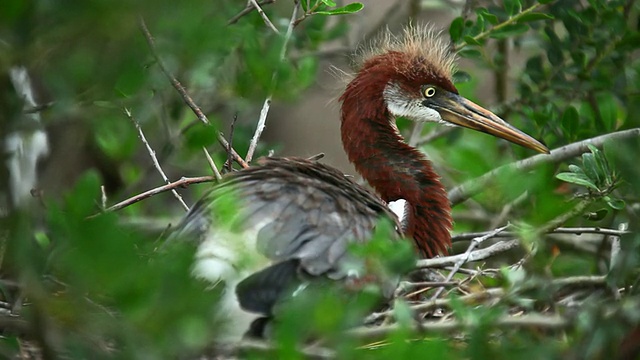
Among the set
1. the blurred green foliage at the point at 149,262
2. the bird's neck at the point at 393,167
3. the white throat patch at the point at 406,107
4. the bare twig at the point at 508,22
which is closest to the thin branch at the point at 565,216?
the blurred green foliage at the point at 149,262

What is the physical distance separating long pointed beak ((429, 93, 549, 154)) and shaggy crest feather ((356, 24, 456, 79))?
0.40ft

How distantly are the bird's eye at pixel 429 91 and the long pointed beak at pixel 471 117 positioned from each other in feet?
0.14

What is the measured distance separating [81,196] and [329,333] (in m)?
0.57

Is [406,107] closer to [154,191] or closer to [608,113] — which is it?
[608,113]

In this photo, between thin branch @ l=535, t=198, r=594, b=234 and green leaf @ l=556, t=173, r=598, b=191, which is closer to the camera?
thin branch @ l=535, t=198, r=594, b=234

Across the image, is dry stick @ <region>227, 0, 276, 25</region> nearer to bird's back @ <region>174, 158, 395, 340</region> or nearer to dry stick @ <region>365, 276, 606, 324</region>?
bird's back @ <region>174, 158, 395, 340</region>

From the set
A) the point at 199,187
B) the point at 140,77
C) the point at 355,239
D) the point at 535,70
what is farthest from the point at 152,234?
the point at 140,77

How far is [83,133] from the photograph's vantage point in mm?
1802

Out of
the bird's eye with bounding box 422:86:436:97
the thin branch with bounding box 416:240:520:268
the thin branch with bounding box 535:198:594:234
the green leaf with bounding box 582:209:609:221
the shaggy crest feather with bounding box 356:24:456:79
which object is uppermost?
the shaggy crest feather with bounding box 356:24:456:79

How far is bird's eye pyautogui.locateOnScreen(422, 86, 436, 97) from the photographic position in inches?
166

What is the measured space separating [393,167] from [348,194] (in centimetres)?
75

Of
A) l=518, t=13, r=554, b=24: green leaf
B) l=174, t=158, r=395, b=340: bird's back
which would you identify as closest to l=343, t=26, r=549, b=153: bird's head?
l=518, t=13, r=554, b=24: green leaf

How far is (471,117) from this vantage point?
4184 mm

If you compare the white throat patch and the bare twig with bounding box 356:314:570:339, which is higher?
the white throat patch
